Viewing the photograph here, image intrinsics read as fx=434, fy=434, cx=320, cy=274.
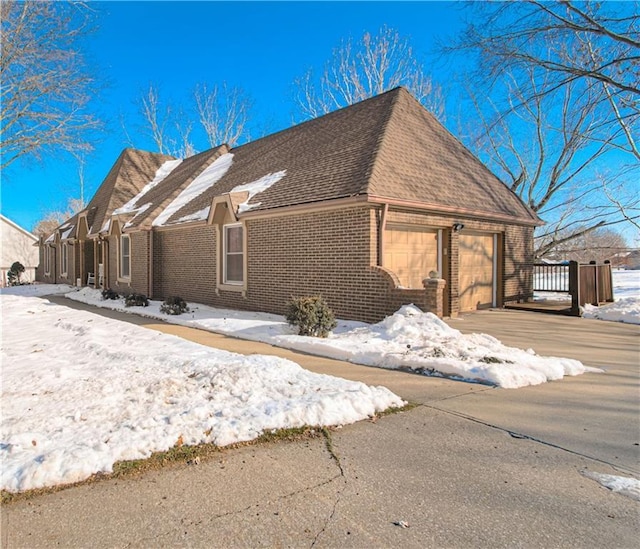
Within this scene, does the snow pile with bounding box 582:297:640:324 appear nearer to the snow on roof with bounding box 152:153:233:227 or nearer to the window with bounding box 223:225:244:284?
the window with bounding box 223:225:244:284

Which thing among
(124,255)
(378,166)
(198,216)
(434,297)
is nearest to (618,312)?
(434,297)

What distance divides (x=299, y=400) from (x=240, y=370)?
108 centimetres

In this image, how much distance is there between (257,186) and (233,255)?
2.27 m

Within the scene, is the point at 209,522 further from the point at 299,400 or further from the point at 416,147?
the point at 416,147

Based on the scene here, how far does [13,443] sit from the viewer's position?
11.3 ft

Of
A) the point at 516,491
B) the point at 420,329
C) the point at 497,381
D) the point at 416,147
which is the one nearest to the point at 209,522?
the point at 516,491

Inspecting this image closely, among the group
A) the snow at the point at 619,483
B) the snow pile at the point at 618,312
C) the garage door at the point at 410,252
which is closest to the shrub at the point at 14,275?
the garage door at the point at 410,252

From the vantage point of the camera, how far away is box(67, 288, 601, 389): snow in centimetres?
579

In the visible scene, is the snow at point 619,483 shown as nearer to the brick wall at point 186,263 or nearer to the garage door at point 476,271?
the garage door at point 476,271

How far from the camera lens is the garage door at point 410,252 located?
1025 cm

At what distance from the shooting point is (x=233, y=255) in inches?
530

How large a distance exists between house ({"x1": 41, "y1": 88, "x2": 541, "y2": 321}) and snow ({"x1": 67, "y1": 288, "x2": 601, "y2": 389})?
3.26ft

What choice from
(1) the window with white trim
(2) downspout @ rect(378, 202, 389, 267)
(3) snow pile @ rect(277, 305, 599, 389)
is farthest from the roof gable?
(1) the window with white trim

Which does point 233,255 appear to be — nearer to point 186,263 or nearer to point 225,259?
point 225,259
